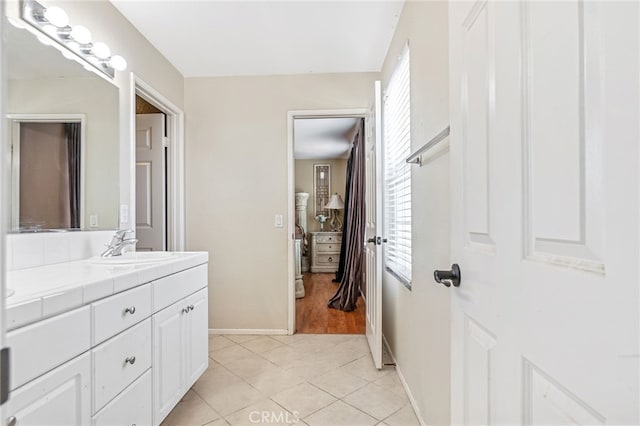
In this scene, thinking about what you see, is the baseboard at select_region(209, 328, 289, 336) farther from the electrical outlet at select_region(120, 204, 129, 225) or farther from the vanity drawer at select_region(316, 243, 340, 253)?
the vanity drawer at select_region(316, 243, 340, 253)

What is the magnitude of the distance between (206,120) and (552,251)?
2.94 m

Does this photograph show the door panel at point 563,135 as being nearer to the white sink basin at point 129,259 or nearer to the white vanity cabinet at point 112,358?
the white vanity cabinet at point 112,358

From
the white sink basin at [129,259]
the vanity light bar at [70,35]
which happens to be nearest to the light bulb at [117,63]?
the vanity light bar at [70,35]

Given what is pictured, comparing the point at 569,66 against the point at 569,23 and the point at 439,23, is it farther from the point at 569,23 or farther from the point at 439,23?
the point at 439,23

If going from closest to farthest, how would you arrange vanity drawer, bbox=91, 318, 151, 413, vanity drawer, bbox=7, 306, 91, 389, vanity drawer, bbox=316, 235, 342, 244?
vanity drawer, bbox=7, 306, 91, 389 < vanity drawer, bbox=91, 318, 151, 413 < vanity drawer, bbox=316, 235, 342, 244

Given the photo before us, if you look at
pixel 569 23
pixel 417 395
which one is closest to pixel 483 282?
pixel 569 23

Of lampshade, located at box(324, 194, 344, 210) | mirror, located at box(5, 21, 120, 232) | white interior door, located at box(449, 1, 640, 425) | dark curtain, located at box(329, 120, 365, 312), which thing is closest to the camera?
white interior door, located at box(449, 1, 640, 425)

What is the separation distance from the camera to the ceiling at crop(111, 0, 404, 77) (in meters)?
1.89

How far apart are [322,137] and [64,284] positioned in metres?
3.92

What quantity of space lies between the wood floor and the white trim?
2.08 meters

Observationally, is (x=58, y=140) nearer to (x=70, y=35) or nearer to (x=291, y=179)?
(x=70, y=35)

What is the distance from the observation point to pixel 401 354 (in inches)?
78.1

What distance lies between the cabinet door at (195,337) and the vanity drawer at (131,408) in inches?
13.7

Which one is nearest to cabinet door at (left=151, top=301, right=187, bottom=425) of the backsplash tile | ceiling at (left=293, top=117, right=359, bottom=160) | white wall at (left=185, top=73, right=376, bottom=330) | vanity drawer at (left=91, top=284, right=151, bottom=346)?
vanity drawer at (left=91, top=284, right=151, bottom=346)
